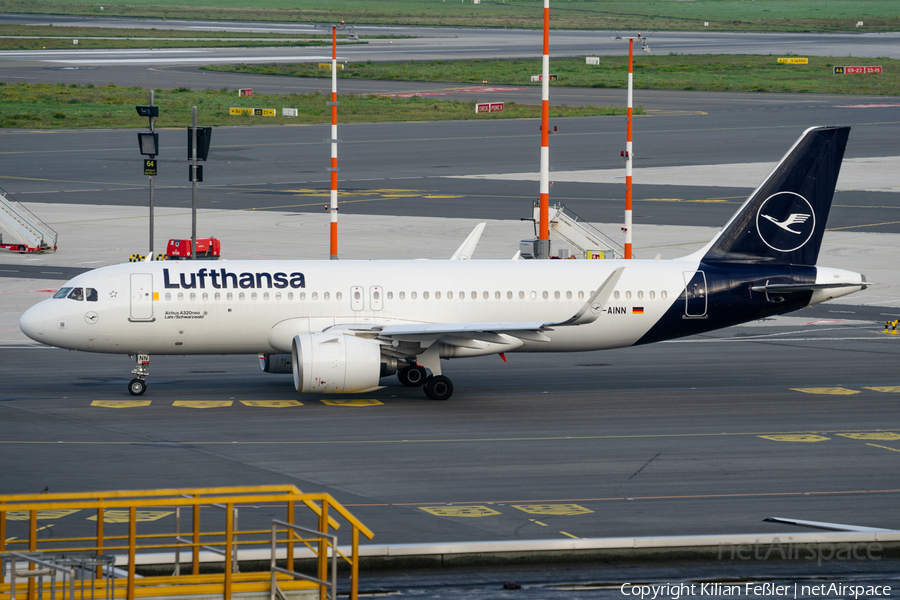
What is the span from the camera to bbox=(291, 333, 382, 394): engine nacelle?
32344 mm

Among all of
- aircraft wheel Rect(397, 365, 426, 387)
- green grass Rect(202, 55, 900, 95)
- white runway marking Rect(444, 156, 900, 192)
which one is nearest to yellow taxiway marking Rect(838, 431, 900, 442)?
aircraft wheel Rect(397, 365, 426, 387)

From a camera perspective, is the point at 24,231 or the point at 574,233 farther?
the point at 24,231

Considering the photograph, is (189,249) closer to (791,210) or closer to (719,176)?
(791,210)

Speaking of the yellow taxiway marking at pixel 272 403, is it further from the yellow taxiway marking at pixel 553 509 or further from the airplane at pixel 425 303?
the yellow taxiway marking at pixel 553 509

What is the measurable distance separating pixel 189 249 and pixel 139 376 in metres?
20.0

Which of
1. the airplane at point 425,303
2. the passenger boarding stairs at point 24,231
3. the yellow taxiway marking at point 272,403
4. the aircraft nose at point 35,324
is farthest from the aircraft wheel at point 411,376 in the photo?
the passenger boarding stairs at point 24,231

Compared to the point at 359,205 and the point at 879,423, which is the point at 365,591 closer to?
the point at 879,423

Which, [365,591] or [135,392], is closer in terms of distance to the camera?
[365,591]

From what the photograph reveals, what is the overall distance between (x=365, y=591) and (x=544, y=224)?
88.3 ft

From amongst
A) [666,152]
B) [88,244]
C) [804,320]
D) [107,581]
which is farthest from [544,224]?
[666,152]

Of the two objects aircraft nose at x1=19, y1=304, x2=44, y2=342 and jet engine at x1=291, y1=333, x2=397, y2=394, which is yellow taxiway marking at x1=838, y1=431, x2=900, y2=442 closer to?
jet engine at x1=291, y1=333, x2=397, y2=394

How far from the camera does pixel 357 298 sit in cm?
3491

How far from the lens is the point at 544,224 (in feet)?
146

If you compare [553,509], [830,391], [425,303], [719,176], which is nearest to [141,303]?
[425,303]
